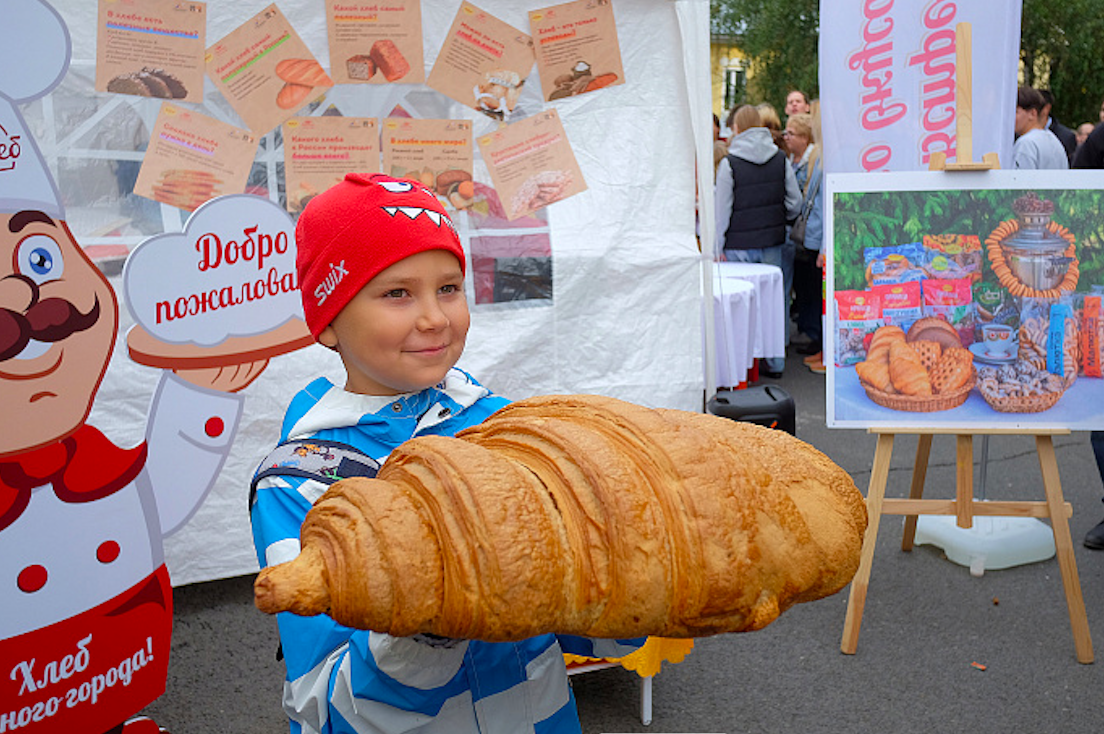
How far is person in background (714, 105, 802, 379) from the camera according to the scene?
7.42 meters

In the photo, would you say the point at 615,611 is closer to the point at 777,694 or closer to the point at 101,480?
the point at 101,480

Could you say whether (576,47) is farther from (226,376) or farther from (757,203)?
(757,203)

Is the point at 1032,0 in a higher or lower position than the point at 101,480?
higher

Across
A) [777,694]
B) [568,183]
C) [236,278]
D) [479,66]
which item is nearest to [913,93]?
[568,183]

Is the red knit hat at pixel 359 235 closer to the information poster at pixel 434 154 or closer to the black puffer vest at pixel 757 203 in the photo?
the information poster at pixel 434 154

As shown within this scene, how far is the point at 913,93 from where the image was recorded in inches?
148

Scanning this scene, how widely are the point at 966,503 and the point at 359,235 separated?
301cm

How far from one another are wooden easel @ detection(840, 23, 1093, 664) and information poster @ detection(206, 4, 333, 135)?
2299 mm

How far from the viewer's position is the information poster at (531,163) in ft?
11.7

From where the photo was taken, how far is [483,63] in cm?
346

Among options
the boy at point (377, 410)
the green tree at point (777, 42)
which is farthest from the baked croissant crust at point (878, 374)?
the green tree at point (777, 42)

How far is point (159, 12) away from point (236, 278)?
899 mm

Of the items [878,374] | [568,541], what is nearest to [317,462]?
[568,541]

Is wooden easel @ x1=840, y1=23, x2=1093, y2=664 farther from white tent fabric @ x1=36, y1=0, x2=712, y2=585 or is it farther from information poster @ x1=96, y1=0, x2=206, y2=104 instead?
information poster @ x1=96, y1=0, x2=206, y2=104
